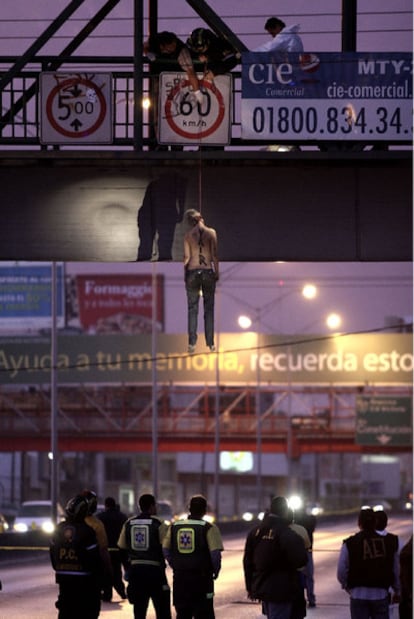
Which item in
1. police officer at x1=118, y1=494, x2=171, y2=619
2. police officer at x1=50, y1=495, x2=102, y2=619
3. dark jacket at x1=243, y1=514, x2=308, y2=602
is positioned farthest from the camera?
police officer at x1=118, y1=494, x2=171, y2=619

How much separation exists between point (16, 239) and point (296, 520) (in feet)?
19.4

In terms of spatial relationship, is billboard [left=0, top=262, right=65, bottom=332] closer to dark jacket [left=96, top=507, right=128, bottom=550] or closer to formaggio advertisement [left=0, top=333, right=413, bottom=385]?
formaggio advertisement [left=0, top=333, right=413, bottom=385]

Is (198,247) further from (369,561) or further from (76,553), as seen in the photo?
(369,561)

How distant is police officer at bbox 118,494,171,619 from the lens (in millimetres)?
17078

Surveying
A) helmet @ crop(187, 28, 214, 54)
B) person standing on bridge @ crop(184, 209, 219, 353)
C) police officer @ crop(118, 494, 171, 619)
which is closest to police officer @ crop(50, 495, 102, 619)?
police officer @ crop(118, 494, 171, 619)

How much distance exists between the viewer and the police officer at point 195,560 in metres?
15.7

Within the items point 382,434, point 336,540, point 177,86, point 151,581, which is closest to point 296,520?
point 151,581

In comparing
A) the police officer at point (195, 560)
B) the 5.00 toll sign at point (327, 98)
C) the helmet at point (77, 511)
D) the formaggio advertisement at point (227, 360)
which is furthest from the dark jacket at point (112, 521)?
the formaggio advertisement at point (227, 360)

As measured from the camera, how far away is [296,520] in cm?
2198

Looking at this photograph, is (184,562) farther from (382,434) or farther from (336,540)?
(382,434)

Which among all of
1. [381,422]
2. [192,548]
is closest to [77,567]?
[192,548]

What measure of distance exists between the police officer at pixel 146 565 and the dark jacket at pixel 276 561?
96.7 inches

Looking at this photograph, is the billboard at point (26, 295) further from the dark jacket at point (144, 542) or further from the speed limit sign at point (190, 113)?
the dark jacket at point (144, 542)

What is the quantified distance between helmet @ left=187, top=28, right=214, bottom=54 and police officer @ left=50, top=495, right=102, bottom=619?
742cm
